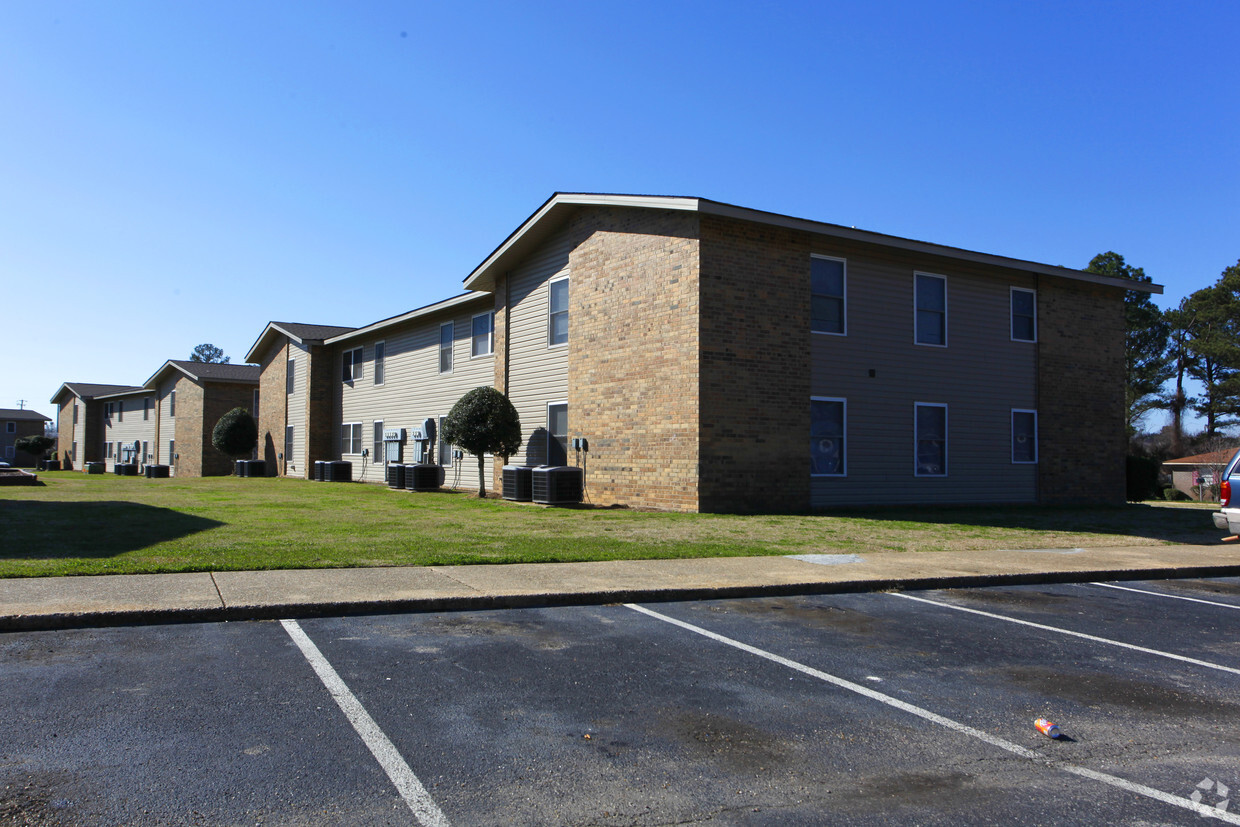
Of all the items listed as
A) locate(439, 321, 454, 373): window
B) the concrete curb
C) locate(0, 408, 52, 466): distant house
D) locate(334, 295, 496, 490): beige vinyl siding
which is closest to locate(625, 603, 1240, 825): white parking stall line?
the concrete curb

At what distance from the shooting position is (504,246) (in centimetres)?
2222

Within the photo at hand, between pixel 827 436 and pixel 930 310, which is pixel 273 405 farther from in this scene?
pixel 930 310

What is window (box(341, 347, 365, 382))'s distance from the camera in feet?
110

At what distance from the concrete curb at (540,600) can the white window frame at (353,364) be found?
2659cm

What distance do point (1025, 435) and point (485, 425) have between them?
1344cm

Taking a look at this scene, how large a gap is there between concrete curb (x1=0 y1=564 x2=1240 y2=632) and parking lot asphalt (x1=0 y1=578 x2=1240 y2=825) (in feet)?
0.48

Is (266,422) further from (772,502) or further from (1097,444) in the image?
(1097,444)

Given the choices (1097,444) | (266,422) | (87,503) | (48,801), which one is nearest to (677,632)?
(48,801)

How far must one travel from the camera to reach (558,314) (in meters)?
21.3

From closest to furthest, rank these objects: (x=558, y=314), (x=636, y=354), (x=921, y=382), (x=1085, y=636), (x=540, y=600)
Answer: (x=1085, y=636)
(x=540, y=600)
(x=636, y=354)
(x=921, y=382)
(x=558, y=314)

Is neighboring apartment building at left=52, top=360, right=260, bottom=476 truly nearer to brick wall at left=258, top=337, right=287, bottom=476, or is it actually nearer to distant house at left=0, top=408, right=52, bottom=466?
brick wall at left=258, top=337, right=287, bottom=476

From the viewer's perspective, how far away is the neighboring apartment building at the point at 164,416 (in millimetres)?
45219

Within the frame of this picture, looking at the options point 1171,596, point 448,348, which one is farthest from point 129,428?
point 1171,596

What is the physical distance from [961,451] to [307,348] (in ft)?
84.9
